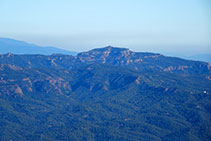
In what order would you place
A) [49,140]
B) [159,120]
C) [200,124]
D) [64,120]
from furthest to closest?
[64,120]
[159,120]
[200,124]
[49,140]

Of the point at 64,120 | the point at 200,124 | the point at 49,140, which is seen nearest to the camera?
the point at 49,140

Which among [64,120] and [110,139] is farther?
[64,120]

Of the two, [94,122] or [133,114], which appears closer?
[94,122]

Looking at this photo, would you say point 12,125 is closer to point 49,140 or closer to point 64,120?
point 64,120

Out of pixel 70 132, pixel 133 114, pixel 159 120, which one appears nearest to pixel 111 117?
pixel 133 114

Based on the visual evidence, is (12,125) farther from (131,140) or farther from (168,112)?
(168,112)

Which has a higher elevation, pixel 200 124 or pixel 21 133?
pixel 200 124

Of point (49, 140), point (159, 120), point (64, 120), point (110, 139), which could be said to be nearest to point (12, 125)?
point (64, 120)

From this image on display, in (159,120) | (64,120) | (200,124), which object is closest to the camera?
(200,124)

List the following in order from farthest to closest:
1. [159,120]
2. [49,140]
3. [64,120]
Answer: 1. [64,120]
2. [159,120]
3. [49,140]
